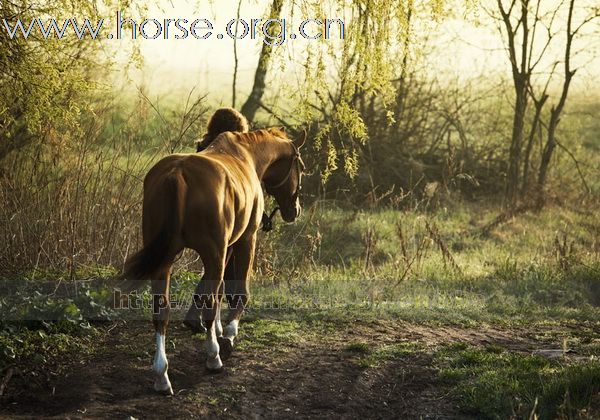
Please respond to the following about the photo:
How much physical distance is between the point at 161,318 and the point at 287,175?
2.08m

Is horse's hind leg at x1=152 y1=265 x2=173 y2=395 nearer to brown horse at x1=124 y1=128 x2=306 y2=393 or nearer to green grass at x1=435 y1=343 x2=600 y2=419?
brown horse at x1=124 y1=128 x2=306 y2=393

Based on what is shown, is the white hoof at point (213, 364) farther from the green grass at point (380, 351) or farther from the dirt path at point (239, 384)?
the green grass at point (380, 351)

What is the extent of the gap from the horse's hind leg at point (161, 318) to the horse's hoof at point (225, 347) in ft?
2.46

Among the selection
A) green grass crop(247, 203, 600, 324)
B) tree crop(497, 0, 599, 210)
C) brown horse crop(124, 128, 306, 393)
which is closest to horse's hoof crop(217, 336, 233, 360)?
brown horse crop(124, 128, 306, 393)

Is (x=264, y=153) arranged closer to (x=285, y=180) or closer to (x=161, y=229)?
(x=285, y=180)

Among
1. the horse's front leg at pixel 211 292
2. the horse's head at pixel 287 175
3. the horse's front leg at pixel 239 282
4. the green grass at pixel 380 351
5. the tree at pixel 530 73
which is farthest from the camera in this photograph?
the tree at pixel 530 73

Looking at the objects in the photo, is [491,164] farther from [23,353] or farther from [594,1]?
[23,353]

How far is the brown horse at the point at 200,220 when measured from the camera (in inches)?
214

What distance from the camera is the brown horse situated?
544 centimetres

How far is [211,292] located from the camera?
577 cm

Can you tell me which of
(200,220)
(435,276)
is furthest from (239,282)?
(435,276)

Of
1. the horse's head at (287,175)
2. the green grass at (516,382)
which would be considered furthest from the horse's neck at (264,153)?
the green grass at (516,382)

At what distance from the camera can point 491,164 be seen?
1648cm

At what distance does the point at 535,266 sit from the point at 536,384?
4.96 meters
